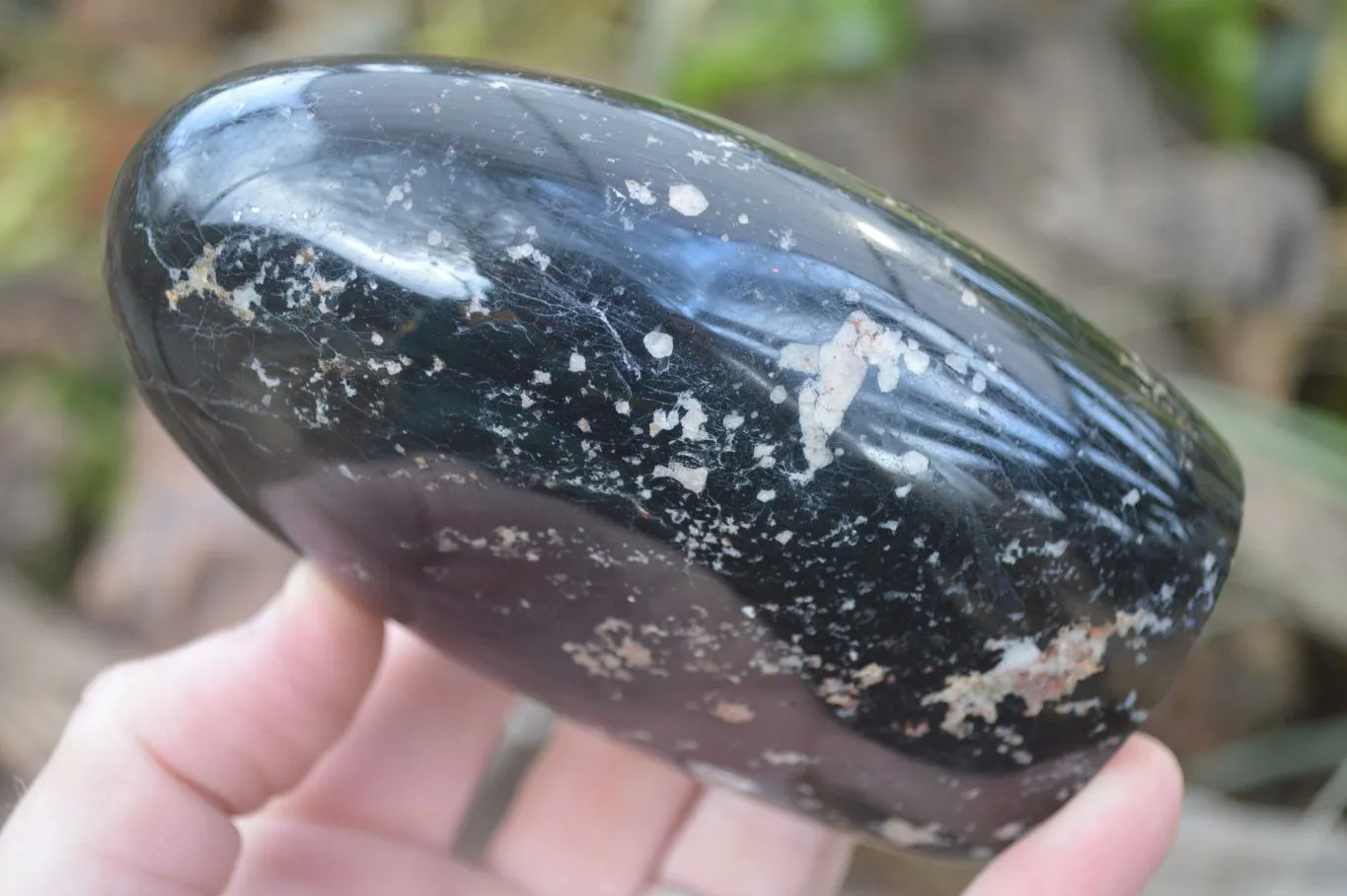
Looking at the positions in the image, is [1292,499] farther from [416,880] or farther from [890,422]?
[416,880]

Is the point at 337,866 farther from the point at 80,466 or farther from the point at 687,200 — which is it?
the point at 80,466

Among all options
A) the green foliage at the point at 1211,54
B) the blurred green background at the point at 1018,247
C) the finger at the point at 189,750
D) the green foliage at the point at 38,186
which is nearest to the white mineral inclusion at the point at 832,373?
the finger at the point at 189,750

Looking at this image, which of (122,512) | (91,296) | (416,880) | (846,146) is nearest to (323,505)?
(416,880)

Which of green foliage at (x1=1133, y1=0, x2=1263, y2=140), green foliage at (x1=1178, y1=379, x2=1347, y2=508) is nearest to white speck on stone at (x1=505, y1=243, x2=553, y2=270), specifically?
green foliage at (x1=1178, y1=379, x2=1347, y2=508)

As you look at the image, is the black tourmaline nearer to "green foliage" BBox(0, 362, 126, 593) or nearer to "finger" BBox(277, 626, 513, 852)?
"finger" BBox(277, 626, 513, 852)

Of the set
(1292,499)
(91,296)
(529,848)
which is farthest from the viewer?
(91,296)

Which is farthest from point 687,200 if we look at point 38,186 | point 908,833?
point 38,186

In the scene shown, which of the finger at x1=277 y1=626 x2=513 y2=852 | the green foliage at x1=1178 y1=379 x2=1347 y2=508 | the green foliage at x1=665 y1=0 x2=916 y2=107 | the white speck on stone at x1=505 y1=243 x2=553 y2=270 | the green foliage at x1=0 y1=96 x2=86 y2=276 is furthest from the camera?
the green foliage at x1=0 y1=96 x2=86 y2=276
